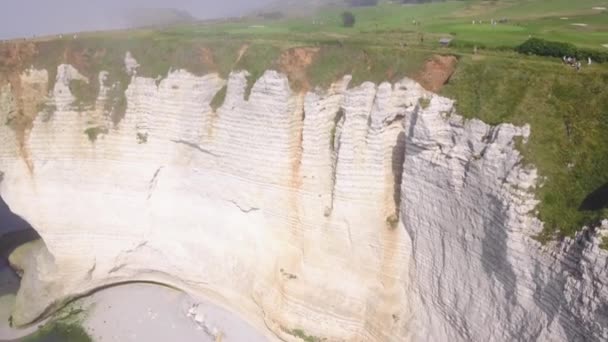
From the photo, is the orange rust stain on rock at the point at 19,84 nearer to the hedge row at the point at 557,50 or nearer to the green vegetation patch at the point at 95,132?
the green vegetation patch at the point at 95,132

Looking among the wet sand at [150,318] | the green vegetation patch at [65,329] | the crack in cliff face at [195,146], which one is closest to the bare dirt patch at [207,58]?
the crack in cliff face at [195,146]

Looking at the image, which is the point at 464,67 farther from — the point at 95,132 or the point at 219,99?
the point at 95,132

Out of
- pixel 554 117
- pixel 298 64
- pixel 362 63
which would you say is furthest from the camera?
pixel 298 64

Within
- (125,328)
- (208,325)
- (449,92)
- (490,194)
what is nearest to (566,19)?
(449,92)

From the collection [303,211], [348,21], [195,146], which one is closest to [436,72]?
[303,211]

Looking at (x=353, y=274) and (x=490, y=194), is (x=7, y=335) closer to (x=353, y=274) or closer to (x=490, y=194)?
(x=353, y=274)

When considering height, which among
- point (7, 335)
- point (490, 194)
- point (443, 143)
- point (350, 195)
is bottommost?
point (7, 335)

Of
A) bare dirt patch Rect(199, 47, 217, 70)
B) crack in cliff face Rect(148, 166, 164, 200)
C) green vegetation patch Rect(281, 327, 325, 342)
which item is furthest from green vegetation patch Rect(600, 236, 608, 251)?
crack in cliff face Rect(148, 166, 164, 200)
